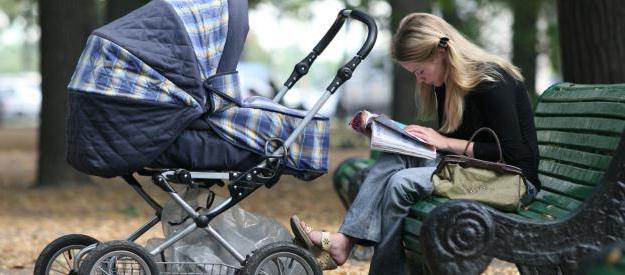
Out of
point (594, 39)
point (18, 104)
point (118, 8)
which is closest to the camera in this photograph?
point (594, 39)

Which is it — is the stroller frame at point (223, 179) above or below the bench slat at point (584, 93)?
below

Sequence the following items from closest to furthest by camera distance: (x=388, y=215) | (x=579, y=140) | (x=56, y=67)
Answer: (x=388, y=215), (x=579, y=140), (x=56, y=67)

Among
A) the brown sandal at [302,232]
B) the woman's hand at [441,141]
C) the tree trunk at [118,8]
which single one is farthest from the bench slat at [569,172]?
the tree trunk at [118,8]

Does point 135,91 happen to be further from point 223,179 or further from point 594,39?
point 594,39

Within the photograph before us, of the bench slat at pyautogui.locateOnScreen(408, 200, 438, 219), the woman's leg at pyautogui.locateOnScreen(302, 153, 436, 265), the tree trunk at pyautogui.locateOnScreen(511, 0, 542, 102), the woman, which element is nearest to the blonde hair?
the woman

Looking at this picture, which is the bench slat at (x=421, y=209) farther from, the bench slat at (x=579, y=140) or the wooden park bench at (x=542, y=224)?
the bench slat at (x=579, y=140)

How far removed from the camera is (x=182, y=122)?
4695 millimetres

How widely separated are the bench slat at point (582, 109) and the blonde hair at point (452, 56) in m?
0.35

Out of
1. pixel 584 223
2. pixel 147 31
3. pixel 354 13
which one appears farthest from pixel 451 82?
pixel 147 31

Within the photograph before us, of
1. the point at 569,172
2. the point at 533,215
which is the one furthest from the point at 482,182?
the point at 569,172

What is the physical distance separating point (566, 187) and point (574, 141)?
0.93ft

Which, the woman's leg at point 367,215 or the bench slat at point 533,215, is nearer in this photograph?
the bench slat at point 533,215

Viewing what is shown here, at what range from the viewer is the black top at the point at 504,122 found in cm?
478

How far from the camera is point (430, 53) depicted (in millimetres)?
4871
